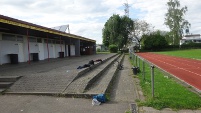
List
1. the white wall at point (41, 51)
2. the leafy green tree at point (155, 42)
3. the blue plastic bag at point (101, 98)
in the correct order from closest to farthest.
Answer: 1. the blue plastic bag at point (101, 98)
2. the white wall at point (41, 51)
3. the leafy green tree at point (155, 42)

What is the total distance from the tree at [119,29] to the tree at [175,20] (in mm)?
11782

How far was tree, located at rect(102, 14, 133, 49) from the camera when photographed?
2292 inches

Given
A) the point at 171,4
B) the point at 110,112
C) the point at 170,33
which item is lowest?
the point at 110,112

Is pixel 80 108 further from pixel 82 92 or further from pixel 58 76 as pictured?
pixel 58 76

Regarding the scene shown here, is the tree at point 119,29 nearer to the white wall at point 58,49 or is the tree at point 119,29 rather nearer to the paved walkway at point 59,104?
the white wall at point 58,49

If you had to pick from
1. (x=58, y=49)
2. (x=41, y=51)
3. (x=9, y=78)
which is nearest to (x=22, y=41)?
(x=41, y=51)

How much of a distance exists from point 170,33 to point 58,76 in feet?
197

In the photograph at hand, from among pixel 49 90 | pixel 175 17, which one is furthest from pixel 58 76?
pixel 175 17

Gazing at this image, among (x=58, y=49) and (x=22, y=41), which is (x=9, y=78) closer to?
(x=22, y=41)

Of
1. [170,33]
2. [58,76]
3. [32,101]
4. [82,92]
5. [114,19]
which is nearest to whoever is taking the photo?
[32,101]

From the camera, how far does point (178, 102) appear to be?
225 inches

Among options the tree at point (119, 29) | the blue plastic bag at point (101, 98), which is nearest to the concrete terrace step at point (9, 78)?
the blue plastic bag at point (101, 98)

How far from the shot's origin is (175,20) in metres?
60.8

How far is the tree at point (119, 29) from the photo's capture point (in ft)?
191
